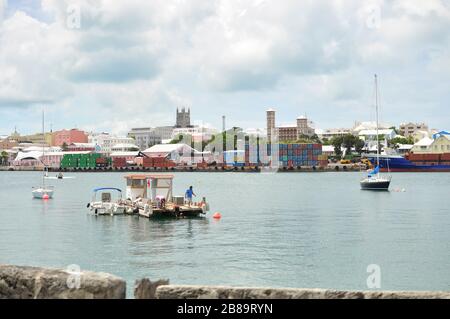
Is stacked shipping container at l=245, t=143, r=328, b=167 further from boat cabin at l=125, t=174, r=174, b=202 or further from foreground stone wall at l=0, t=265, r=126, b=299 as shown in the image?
foreground stone wall at l=0, t=265, r=126, b=299

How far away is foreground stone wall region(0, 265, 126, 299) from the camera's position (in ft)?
19.8

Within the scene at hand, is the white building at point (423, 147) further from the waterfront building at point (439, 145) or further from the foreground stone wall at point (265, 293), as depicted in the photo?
the foreground stone wall at point (265, 293)

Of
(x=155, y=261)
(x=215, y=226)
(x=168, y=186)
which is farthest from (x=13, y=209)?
(x=155, y=261)

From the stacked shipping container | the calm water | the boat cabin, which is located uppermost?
the stacked shipping container

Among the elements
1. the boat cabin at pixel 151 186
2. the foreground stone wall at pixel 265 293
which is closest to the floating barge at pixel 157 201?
the boat cabin at pixel 151 186

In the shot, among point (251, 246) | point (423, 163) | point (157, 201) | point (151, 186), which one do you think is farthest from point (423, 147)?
point (251, 246)

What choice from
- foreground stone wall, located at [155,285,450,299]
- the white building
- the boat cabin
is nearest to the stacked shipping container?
the white building

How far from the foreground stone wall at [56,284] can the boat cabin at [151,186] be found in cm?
3369

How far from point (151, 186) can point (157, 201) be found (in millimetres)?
3024

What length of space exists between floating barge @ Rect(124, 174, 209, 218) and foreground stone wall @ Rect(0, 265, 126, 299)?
3205cm

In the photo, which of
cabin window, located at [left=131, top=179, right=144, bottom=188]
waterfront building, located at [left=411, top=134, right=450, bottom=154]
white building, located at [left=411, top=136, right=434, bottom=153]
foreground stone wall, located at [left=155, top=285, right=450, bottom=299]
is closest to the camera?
foreground stone wall, located at [left=155, top=285, right=450, bottom=299]

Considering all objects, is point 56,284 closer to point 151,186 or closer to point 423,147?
point 151,186

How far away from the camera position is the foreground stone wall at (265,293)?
19.2ft

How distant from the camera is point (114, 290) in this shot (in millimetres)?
6039
